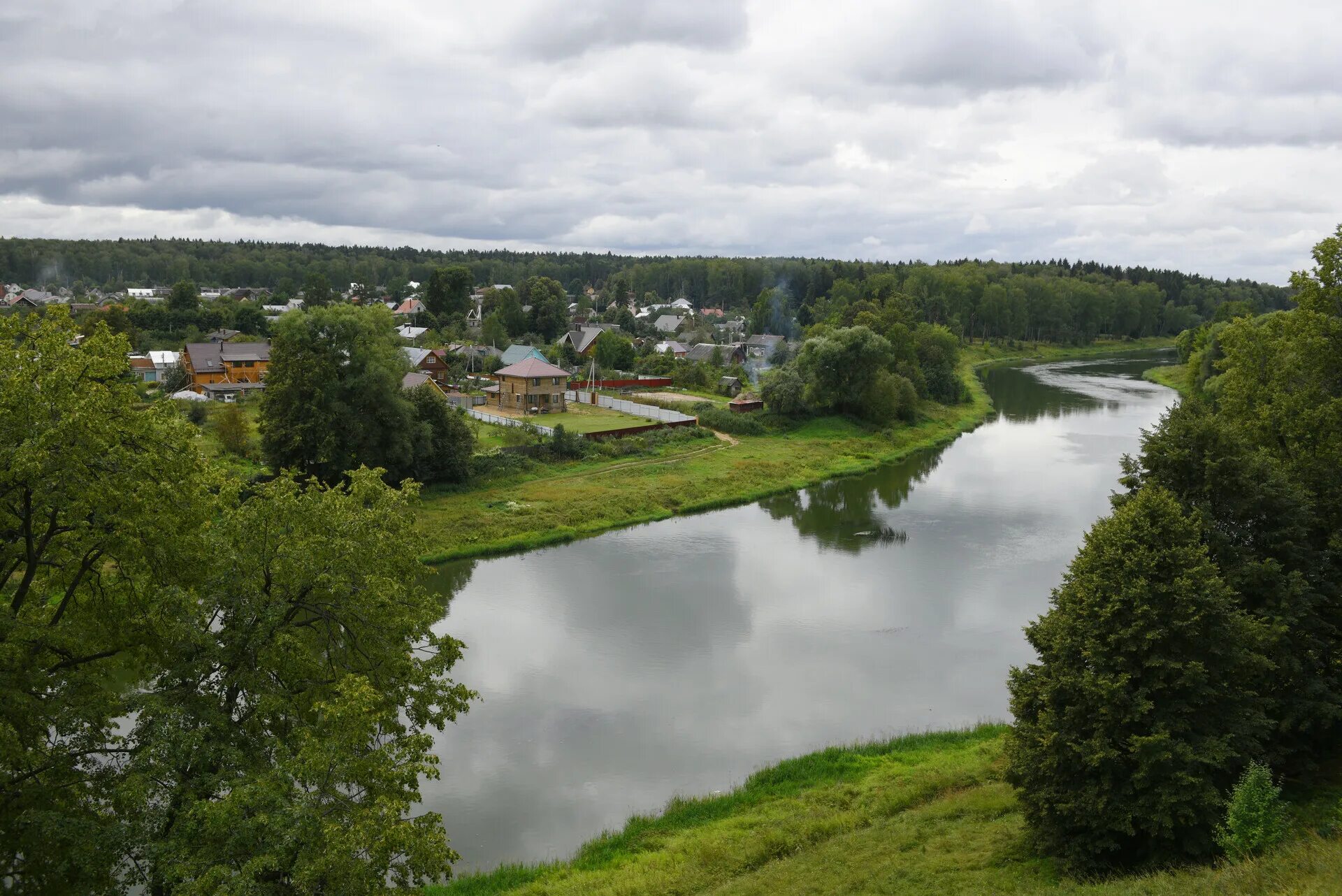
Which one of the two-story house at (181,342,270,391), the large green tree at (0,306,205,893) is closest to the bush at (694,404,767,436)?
the two-story house at (181,342,270,391)

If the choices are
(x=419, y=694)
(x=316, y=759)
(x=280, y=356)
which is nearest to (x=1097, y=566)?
(x=419, y=694)

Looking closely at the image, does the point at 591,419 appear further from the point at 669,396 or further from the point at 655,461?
the point at 669,396

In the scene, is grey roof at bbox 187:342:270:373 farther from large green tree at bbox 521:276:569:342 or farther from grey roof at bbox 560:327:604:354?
large green tree at bbox 521:276:569:342

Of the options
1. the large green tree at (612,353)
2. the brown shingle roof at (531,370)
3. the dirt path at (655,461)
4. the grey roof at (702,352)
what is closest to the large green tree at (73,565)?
the dirt path at (655,461)

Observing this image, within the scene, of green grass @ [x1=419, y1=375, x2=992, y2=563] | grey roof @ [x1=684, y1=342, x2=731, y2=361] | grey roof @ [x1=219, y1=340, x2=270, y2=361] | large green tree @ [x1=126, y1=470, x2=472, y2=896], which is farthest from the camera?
grey roof @ [x1=684, y1=342, x2=731, y2=361]

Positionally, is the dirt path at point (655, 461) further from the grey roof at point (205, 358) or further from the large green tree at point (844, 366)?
the grey roof at point (205, 358)

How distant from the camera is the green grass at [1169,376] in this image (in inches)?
2350

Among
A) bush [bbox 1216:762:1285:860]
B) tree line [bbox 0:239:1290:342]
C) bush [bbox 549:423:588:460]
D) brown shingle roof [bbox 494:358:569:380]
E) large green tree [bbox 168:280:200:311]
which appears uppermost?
tree line [bbox 0:239:1290:342]

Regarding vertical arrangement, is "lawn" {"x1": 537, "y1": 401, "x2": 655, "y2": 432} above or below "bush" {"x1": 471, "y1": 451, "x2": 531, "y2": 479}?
above

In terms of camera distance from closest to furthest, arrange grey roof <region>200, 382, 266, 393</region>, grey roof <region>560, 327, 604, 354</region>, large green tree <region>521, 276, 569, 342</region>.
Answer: grey roof <region>200, 382, 266, 393</region>
grey roof <region>560, 327, 604, 354</region>
large green tree <region>521, 276, 569, 342</region>

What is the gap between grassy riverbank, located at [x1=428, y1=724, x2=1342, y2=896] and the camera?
8.38 meters

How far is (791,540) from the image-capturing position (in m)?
26.5

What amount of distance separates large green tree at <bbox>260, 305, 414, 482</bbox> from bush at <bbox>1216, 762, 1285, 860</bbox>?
77.7ft

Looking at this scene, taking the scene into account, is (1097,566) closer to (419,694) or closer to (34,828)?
(419,694)
